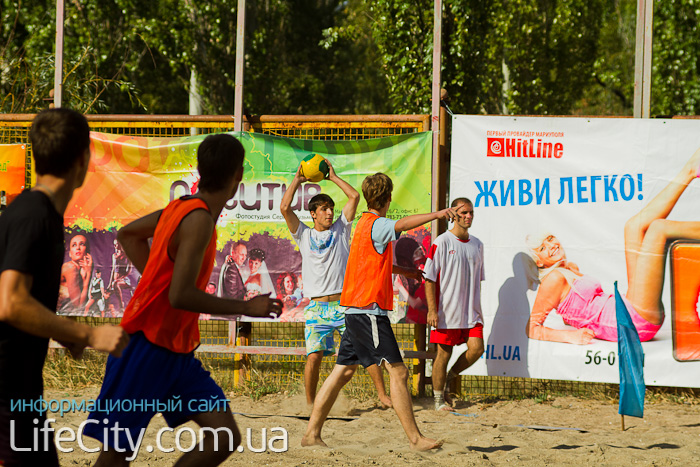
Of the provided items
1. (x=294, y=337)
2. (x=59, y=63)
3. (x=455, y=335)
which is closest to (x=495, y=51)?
(x=294, y=337)

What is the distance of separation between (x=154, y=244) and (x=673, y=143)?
17.9 ft

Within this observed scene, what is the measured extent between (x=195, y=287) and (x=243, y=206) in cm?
445

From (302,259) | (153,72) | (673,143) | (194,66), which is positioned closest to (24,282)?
(302,259)

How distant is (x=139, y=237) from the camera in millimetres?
3623

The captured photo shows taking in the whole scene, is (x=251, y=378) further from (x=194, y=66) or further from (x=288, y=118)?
(x=194, y=66)

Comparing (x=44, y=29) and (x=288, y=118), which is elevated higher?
(x=44, y=29)

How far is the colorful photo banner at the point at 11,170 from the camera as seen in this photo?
313 inches

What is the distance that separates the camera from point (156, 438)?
5656 millimetres

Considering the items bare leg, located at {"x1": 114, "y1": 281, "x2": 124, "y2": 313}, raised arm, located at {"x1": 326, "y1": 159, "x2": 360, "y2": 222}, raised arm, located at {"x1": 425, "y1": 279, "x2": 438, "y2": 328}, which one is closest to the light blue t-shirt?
raised arm, located at {"x1": 326, "y1": 159, "x2": 360, "y2": 222}

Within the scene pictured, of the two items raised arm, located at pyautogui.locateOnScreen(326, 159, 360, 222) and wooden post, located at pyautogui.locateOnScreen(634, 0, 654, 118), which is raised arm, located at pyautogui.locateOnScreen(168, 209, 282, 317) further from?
wooden post, located at pyautogui.locateOnScreen(634, 0, 654, 118)

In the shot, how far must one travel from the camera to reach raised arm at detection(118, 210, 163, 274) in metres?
3.60

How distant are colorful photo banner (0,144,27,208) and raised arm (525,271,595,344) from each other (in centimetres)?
544

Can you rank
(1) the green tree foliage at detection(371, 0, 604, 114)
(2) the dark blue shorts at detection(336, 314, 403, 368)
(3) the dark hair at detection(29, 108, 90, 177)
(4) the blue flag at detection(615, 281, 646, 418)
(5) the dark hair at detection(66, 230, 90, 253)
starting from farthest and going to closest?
(1) the green tree foliage at detection(371, 0, 604, 114), (5) the dark hair at detection(66, 230, 90, 253), (4) the blue flag at detection(615, 281, 646, 418), (2) the dark blue shorts at detection(336, 314, 403, 368), (3) the dark hair at detection(29, 108, 90, 177)

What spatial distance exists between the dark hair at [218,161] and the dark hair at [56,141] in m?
0.69
